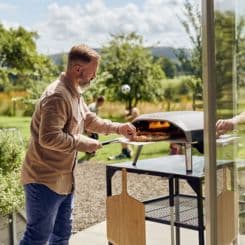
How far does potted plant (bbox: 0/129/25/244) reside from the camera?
2.63 meters

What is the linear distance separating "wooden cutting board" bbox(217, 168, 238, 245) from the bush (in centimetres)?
120

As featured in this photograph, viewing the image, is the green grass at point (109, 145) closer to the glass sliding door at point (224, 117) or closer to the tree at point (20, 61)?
the glass sliding door at point (224, 117)

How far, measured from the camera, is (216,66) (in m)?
1.74

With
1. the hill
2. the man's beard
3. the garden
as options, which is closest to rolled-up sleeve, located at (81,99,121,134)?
the man's beard

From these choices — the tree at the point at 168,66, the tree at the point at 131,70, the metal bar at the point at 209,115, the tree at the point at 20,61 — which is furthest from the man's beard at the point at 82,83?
the tree at the point at 168,66

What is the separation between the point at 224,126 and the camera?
69.9 inches

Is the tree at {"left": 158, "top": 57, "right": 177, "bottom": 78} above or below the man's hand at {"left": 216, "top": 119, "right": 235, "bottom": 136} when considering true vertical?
above

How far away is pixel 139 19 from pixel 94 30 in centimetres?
53

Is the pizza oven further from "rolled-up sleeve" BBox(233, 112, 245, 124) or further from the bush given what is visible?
the bush

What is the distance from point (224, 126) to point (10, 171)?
1.34 meters

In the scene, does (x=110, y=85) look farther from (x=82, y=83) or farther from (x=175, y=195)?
(x=82, y=83)

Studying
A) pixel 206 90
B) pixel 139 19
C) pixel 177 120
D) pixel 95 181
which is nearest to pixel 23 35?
pixel 139 19

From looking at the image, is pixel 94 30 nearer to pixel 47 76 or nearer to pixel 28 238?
pixel 47 76

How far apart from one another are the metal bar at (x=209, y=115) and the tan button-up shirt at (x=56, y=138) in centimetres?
54
